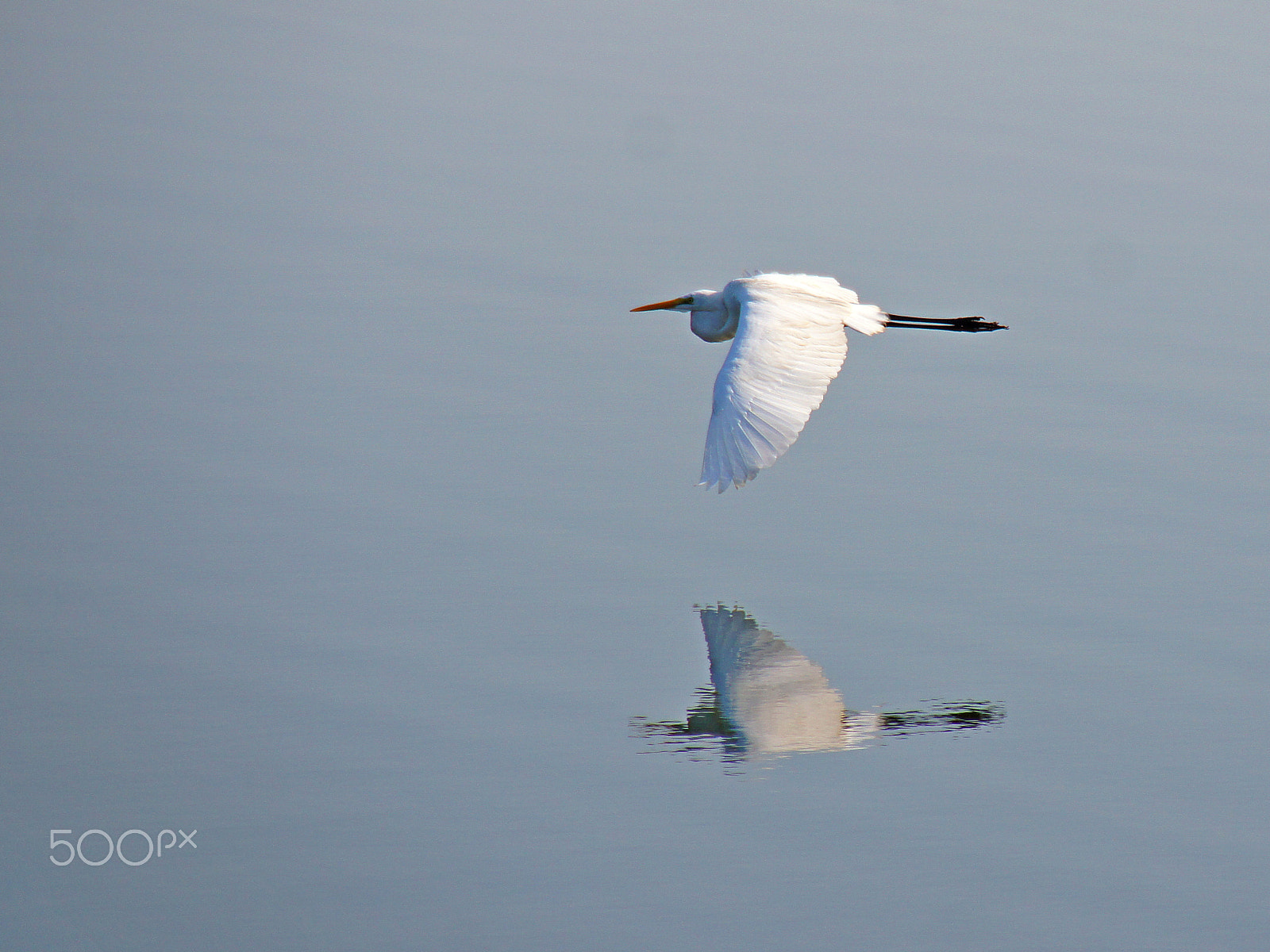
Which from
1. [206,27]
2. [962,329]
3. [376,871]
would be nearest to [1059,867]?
[376,871]

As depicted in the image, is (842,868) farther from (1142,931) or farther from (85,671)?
(85,671)

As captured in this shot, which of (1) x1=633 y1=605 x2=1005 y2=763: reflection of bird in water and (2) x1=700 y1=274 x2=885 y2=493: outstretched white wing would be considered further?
(2) x1=700 y1=274 x2=885 y2=493: outstretched white wing

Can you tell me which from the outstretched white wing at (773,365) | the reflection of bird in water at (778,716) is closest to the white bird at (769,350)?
the outstretched white wing at (773,365)

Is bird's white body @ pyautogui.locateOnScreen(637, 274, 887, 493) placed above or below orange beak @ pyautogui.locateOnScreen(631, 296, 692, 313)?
below

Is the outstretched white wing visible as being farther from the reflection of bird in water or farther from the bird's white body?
the reflection of bird in water

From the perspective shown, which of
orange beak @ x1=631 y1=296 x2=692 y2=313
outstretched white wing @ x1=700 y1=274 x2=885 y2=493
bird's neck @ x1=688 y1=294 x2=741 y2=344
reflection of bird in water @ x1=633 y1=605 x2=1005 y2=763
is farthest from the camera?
orange beak @ x1=631 y1=296 x2=692 y2=313

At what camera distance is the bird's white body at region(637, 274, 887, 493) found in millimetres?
4828

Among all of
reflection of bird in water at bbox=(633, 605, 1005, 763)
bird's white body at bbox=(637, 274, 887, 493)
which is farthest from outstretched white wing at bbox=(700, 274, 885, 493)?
reflection of bird in water at bbox=(633, 605, 1005, 763)

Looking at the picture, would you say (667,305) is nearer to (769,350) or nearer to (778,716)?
(769,350)

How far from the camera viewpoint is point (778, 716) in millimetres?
4770

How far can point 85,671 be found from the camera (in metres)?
4.87

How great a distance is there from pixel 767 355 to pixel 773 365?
7 centimetres

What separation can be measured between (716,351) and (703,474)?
3352 mm

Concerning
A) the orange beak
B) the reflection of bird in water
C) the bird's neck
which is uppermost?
the orange beak
